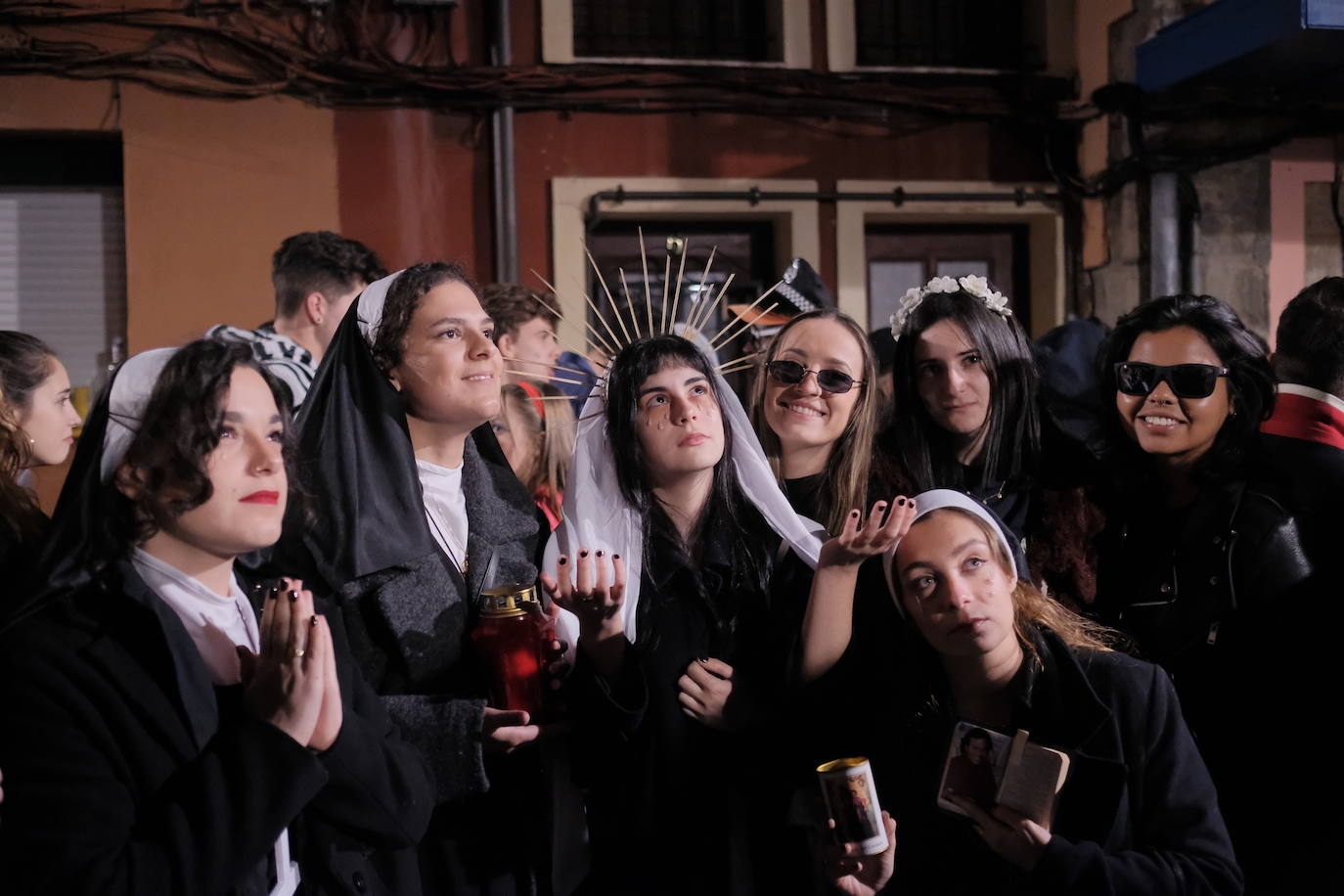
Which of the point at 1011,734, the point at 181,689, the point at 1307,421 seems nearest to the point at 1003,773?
the point at 1011,734

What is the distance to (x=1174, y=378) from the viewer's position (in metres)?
2.83

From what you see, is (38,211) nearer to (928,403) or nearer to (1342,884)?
(928,403)

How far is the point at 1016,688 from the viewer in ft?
7.64

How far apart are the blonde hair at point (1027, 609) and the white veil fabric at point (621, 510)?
0.35 metres

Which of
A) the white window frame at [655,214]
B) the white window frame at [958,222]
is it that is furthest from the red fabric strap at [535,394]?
the white window frame at [958,222]

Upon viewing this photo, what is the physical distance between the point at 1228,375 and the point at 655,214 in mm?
4576

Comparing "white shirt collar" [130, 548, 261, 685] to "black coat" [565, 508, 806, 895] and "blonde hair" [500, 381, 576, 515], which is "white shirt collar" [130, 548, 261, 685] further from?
"blonde hair" [500, 381, 576, 515]


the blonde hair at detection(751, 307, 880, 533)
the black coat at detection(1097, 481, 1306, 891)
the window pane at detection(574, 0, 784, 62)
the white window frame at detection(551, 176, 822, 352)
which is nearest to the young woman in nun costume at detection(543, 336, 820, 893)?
the blonde hair at detection(751, 307, 880, 533)

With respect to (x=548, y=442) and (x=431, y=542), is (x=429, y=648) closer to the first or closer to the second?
(x=431, y=542)

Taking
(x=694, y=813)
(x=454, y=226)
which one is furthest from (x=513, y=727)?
(x=454, y=226)

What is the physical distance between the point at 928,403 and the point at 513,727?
1488mm

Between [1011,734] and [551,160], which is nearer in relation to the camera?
[1011,734]

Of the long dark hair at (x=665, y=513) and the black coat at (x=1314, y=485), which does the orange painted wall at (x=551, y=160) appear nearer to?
the long dark hair at (x=665, y=513)

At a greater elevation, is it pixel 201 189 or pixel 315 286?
pixel 201 189
